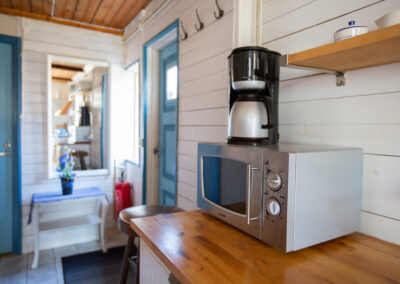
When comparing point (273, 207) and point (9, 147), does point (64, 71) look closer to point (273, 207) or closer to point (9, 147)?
point (9, 147)

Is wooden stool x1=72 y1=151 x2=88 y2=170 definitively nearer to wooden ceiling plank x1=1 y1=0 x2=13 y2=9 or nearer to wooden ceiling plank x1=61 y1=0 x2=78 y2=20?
wooden ceiling plank x1=61 y1=0 x2=78 y2=20

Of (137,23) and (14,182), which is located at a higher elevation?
(137,23)

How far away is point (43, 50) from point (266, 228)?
2.98 metres

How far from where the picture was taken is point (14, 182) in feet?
9.05

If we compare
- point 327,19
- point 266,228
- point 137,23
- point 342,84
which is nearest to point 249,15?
point 327,19

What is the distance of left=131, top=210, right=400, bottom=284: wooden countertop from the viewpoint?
68cm

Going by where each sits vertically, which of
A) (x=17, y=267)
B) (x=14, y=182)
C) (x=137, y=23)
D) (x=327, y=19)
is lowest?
(x=17, y=267)

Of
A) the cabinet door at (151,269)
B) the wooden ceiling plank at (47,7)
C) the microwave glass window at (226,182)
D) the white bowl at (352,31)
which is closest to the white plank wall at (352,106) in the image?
the white bowl at (352,31)

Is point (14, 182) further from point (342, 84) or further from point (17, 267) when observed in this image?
point (342, 84)

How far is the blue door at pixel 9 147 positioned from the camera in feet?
→ 8.91

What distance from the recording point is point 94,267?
2.51m

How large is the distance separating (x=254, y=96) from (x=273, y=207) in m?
0.42

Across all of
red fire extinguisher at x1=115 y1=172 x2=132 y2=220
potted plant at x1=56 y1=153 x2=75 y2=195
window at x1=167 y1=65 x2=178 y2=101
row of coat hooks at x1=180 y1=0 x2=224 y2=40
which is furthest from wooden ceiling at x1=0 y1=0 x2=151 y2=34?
red fire extinguisher at x1=115 y1=172 x2=132 y2=220

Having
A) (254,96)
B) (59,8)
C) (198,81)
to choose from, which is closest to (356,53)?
(254,96)
